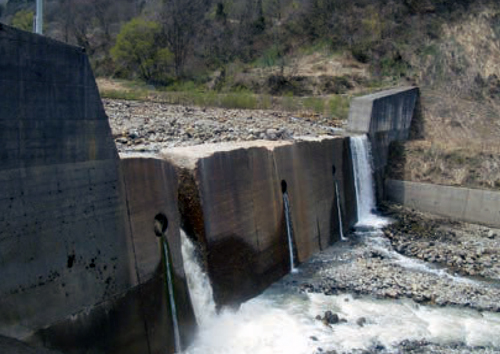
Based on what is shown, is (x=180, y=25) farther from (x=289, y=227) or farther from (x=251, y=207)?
(x=251, y=207)

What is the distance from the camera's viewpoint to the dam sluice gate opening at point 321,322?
7995 millimetres

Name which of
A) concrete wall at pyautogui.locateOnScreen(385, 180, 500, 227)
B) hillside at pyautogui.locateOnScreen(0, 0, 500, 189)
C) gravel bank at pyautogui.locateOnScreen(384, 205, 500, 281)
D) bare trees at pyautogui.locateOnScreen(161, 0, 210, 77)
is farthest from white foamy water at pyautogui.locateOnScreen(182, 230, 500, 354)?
bare trees at pyautogui.locateOnScreen(161, 0, 210, 77)

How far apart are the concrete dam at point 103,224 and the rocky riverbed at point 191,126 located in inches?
84.2

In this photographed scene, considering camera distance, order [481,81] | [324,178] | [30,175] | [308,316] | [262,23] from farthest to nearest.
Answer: [262,23] → [481,81] → [324,178] → [308,316] → [30,175]

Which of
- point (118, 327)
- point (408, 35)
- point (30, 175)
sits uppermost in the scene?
point (408, 35)

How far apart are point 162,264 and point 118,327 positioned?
4.14 feet

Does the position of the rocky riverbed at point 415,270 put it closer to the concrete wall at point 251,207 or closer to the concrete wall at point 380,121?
the concrete wall at point 251,207

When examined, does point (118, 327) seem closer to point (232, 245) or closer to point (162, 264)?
point (162, 264)

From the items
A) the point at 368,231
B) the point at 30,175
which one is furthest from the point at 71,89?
the point at 368,231

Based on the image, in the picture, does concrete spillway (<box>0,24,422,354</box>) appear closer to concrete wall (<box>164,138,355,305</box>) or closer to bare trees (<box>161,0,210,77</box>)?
concrete wall (<box>164,138,355,305</box>)

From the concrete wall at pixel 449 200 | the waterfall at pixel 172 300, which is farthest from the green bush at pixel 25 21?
the waterfall at pixel 172 300

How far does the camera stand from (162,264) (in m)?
7.64

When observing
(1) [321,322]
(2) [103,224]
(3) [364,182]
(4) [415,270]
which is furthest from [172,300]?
(3) [364,182]

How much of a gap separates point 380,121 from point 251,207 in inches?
353
